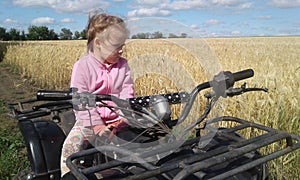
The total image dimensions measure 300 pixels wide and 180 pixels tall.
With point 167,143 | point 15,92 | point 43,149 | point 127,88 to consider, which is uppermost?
point 127,88

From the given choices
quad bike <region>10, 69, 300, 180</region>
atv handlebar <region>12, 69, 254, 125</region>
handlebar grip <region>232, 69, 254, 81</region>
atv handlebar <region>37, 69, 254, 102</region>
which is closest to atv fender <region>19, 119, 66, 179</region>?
quad bike <region>10, 69, 300, 180</region>

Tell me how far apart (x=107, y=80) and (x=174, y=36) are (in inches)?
34.9

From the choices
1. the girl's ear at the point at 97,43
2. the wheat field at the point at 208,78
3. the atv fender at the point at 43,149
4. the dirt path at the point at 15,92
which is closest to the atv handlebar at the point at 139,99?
the wheat field at the point at 208,78

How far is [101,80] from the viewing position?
2.49 metres

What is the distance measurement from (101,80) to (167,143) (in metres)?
1.03

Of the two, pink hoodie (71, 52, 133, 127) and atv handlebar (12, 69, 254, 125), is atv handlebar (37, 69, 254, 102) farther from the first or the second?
pink hoodie (71, 52, 133, 127)

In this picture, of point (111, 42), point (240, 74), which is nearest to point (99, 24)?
point (111, 42)

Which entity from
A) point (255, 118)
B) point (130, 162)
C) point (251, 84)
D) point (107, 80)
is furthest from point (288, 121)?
point (130, 162)

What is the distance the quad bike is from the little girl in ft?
0.68

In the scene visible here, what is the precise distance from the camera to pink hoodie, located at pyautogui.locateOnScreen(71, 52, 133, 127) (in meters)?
2.39

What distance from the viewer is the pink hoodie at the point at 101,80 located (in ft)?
7.84

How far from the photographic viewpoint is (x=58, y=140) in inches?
92.7

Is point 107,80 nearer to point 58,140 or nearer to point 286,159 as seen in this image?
point 58,140

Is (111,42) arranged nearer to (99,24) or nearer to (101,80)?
(99,24)
